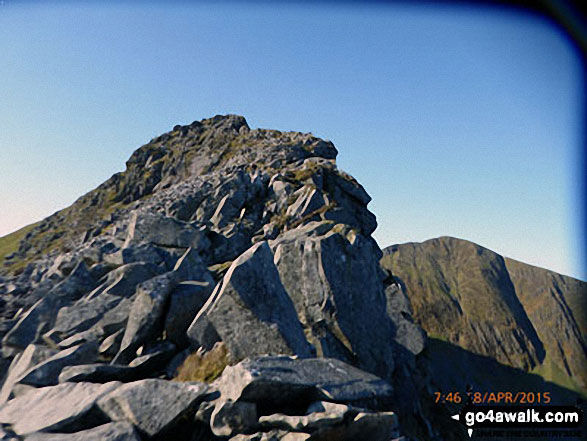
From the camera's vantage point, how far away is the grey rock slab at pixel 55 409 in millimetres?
8680

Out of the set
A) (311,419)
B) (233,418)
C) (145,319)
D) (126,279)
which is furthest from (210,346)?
(126,279)

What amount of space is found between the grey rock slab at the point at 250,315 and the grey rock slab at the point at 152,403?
279 centimetres

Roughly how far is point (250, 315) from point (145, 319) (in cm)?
519

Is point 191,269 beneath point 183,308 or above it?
above

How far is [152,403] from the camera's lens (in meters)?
8.90

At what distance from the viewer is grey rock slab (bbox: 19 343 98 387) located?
1257 cm

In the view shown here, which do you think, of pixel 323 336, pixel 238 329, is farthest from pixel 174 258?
pixel 238 329

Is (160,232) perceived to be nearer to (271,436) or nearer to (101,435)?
(101,435)

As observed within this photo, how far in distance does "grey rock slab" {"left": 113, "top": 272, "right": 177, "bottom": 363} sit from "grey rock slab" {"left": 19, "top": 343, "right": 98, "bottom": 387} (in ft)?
4.26

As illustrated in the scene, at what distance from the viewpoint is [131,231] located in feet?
94.4

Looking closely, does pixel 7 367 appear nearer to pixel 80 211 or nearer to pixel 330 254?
pixel 330 254

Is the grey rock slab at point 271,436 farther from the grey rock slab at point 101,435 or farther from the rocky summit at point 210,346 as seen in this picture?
the grey rock slab at point 101,435

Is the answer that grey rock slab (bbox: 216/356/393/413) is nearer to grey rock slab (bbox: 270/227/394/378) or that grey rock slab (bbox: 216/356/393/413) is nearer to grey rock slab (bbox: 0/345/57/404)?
grey rock slab (bbox: 0/345/57/404)

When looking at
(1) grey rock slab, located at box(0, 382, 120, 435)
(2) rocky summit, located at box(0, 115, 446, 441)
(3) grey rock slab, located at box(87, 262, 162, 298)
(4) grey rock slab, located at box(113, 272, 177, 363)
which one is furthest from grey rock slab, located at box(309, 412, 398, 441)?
(3) grey rock slab, located at box(87, 262, 162, 298)
